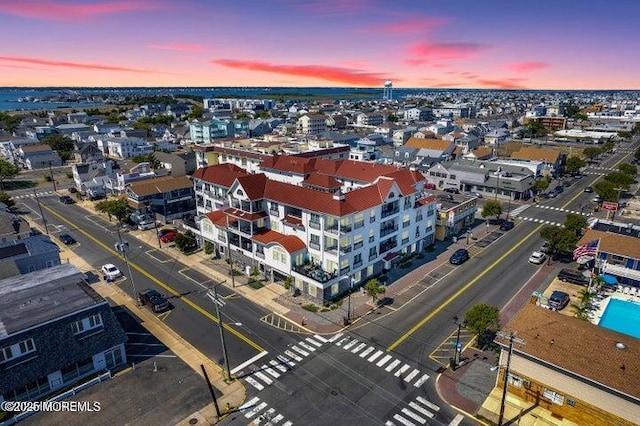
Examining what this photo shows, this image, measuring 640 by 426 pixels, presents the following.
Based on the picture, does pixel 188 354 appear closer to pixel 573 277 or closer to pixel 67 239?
pixel 67 239

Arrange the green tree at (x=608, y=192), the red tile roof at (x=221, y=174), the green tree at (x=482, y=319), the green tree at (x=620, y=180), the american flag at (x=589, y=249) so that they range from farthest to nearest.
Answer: the green tree at (x=620, y=180) < the green tree at (x=608, y=192) < the red tile roof at (x=221, y=174) < the american flag at (x=589, y=249) < the green tree at (x=482, y=319)

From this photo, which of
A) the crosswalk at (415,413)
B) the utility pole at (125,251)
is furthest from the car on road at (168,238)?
the crosswalk at (415,413)

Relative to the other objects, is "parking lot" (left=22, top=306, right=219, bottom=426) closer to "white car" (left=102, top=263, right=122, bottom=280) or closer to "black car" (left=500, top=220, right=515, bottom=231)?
"white car" (left=102, top=263, right=122, bottom=280)

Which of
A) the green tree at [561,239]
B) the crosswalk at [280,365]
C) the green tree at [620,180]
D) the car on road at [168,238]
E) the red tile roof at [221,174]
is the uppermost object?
the red tile roof at [221,174]

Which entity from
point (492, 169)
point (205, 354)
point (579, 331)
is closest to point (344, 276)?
point (205, 354)

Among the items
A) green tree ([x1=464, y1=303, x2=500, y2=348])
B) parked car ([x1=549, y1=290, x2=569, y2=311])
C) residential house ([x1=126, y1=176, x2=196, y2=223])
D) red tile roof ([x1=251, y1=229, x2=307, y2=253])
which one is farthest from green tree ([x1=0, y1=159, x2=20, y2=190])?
parked car ([x1=549, y1=290, x2=569, y2=311])

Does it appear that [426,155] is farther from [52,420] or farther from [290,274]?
[52,420]

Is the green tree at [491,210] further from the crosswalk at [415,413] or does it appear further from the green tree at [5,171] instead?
the green tree at [5,171]

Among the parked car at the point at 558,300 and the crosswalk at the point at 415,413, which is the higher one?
the parked car at the point at 558,300
